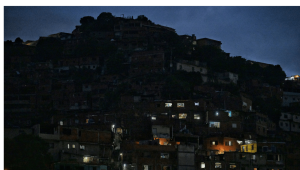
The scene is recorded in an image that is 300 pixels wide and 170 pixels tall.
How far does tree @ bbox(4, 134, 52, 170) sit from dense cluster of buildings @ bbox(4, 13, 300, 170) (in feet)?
3.95

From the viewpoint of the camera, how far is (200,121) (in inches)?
1124

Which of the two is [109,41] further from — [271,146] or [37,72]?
[271,146]

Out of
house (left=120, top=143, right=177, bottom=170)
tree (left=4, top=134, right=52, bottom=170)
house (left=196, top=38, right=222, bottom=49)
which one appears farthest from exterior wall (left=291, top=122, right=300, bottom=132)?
tree (left=4, top=134, right=52, bottom=170)

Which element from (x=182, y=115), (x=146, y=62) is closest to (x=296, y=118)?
(x=182, y=115)

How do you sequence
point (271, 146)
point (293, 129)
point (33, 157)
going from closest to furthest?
point (33, 157)
point (271, 146)
point (293, 129)

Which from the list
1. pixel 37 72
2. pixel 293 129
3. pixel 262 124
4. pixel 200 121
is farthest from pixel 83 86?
pixel 293 129

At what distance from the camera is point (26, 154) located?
1923 centimetres

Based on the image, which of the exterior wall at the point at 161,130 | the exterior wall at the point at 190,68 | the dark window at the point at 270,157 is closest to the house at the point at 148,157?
the exterior wall at the point at 161,130

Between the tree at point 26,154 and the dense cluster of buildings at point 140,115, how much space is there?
3.95 feet

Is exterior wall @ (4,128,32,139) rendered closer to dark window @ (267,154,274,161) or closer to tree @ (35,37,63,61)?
dark window @ (267,154,274,161)

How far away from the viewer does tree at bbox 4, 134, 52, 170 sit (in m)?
18.4

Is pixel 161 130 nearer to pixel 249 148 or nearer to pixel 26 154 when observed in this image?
pixel 249 148

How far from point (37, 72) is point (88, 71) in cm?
447

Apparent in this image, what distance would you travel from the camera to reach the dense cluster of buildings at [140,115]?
23406mm
